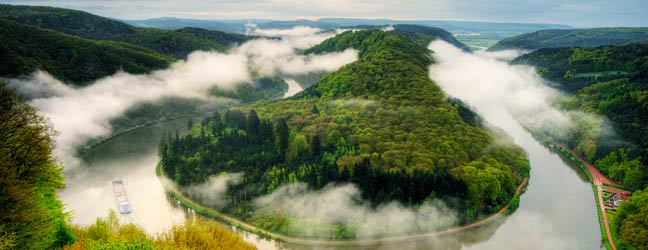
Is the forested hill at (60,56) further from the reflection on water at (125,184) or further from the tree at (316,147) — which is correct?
the tree at (316,147)

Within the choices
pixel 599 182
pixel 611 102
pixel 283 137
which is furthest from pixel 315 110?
pixel 611 102

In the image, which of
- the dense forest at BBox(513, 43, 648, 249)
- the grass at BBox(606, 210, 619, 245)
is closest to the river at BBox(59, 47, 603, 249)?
the grass at BBox(606, 210, 619, 245)

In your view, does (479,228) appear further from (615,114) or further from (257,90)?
(257,90)

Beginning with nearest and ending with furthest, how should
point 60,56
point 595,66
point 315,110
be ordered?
1. point 315,110
2. point 595,66
3. point 60,56

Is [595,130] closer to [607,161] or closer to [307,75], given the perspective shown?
[607,161]

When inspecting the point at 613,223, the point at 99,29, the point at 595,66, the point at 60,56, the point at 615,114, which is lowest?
the point at 613,223

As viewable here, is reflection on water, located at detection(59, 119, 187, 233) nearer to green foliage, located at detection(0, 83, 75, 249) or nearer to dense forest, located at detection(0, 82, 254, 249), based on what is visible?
dense forest, located at detection(0, 82, 254, 249)

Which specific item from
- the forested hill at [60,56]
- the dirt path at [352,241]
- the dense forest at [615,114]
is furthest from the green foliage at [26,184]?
the forested hill at [60,56]
